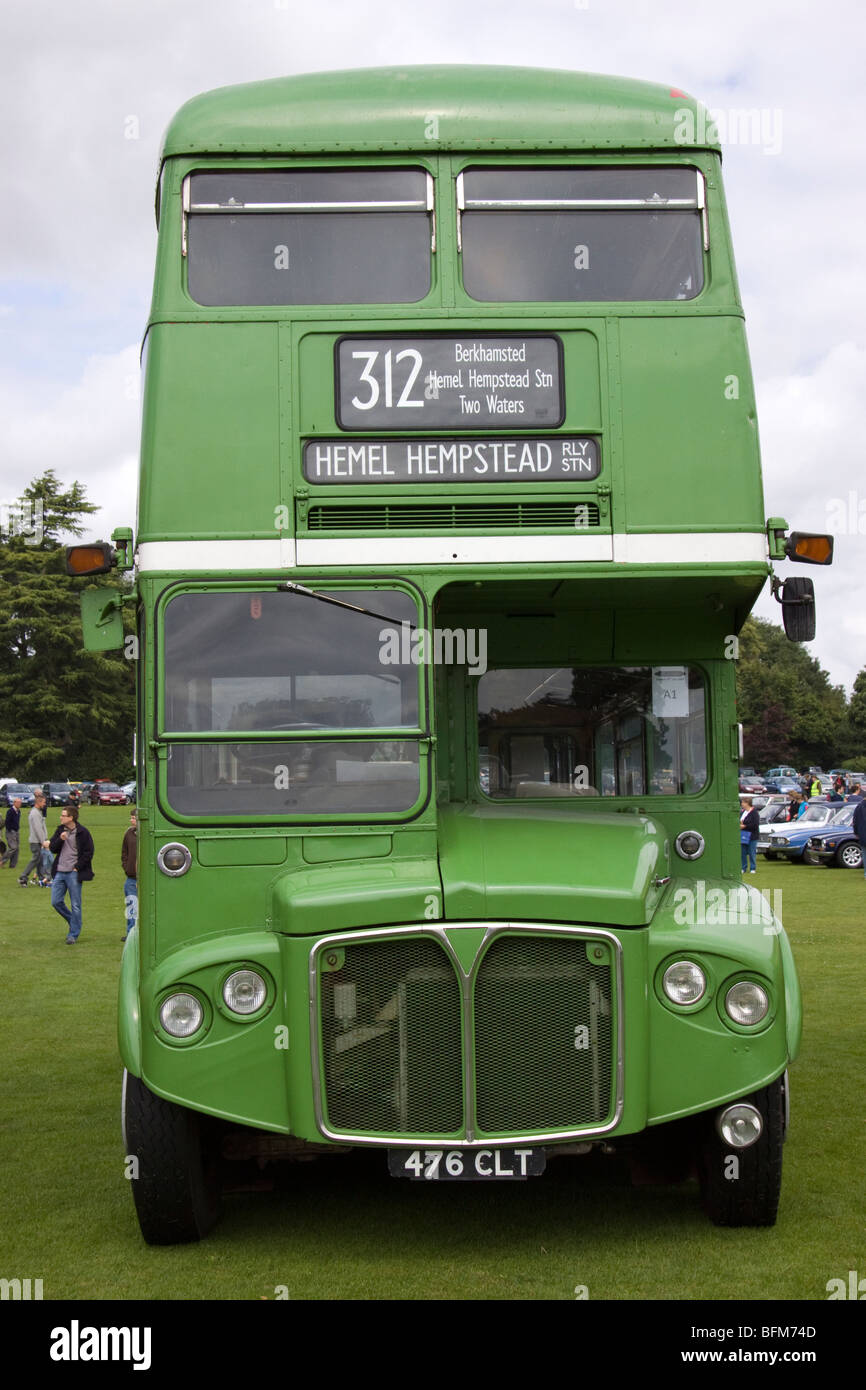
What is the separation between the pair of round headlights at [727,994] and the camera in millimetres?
6328

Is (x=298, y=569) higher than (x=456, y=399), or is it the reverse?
(x=456, y=399)

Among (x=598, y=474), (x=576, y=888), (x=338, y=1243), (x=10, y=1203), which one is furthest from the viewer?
(x=10, y=1203)

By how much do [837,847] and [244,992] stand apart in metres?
29.8

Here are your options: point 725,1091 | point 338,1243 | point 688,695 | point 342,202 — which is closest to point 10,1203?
point 338,1243

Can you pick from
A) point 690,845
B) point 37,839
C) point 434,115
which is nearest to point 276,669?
point 690,845

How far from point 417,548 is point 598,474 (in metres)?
0.92

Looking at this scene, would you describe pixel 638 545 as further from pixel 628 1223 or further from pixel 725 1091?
pixel 628 1223

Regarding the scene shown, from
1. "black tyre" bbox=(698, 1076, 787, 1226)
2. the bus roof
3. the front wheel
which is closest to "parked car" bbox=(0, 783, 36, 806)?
the front wheel

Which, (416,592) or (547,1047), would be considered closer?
(547,1047)

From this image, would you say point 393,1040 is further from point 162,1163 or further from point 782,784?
point 782,784

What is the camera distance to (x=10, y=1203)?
24.9 feet

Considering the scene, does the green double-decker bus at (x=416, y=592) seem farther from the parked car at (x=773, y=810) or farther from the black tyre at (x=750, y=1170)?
the parked car at (x=773, y=810)

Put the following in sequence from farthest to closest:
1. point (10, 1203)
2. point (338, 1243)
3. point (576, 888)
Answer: point (10, 1203)
point (338, 1243)
point (576, 888)

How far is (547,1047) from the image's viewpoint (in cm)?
623
